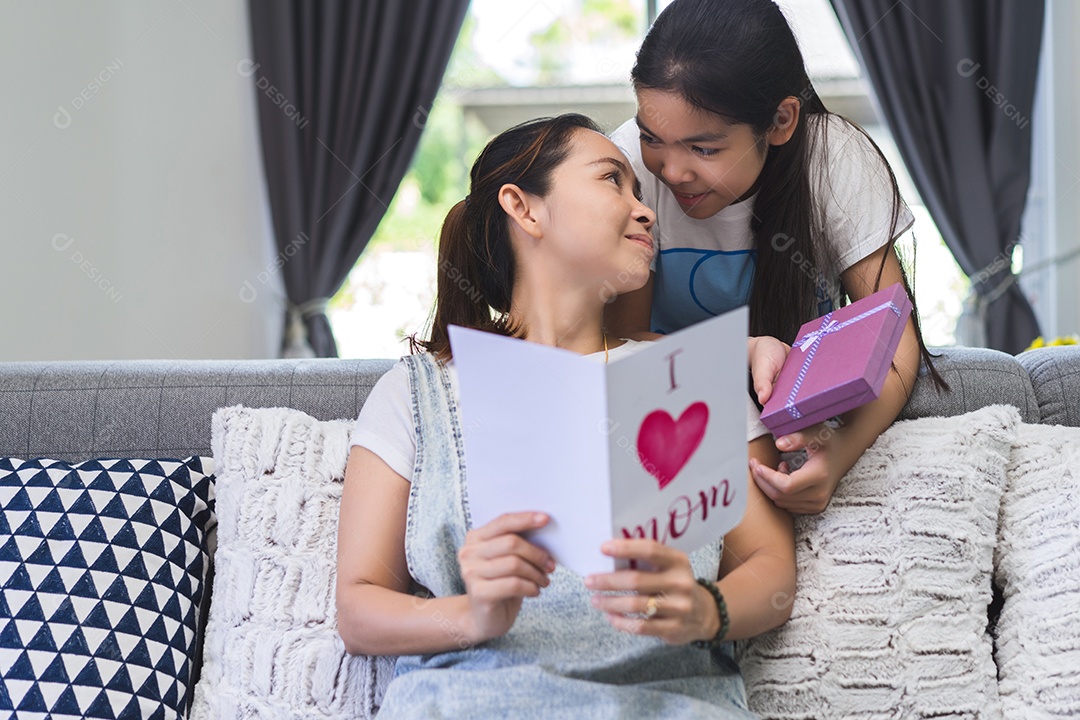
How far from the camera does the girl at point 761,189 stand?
4.98 ft

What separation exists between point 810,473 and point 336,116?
328 cm

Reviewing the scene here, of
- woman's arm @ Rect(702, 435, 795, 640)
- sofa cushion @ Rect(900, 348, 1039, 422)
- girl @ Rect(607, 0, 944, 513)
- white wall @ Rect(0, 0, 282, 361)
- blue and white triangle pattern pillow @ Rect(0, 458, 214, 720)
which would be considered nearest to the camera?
woman's arm @ Rect(702, 435, 795, 640)

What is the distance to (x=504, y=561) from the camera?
1071 millimetres

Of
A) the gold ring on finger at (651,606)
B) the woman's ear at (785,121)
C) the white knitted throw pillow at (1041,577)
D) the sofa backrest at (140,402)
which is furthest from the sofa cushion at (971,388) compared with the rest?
the sofa backrest at (140,402)

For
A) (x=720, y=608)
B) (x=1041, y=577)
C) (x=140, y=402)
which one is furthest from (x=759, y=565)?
(x=140, y=402)

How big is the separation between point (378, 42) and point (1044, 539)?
3.43 meters

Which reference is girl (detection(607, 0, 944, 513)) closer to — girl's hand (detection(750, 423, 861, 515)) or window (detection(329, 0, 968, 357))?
girl's hand (detection(750, 423, 861, 515))

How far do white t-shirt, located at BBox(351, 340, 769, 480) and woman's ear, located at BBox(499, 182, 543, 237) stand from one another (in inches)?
9.2

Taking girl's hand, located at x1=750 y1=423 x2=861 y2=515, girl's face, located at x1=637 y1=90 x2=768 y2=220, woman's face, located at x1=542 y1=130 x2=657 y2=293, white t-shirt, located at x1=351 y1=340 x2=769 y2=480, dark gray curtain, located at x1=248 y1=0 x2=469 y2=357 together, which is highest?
dark gray curtain, located at x1=248 y1=0 x2=469 y2=357

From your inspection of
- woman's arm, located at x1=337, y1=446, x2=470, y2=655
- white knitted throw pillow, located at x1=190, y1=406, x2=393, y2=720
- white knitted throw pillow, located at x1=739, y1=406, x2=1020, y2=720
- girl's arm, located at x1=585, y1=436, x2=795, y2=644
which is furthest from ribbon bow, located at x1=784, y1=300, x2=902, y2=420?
white knitted throw pillow, located at x1=190, y1=406, x2=393, y2=720

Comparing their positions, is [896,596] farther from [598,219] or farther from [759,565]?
[598,219]

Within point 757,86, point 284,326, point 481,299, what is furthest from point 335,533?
point 284,326

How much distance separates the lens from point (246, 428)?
158cm

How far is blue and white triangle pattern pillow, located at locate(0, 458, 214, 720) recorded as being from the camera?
4.58 feet
